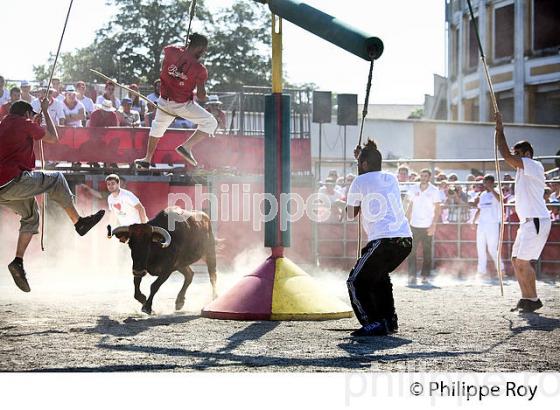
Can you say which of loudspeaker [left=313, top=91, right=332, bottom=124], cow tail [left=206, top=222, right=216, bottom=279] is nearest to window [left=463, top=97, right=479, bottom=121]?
loudspeaker [left=313, top=91, right=332, bottom=124]

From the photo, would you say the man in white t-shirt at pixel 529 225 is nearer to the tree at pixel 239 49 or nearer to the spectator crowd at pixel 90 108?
the spectator crowd at pixel 90 108

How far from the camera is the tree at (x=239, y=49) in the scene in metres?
27.9

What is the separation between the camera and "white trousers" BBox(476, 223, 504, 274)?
19.1 meters

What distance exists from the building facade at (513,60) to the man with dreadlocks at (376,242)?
3318 cm

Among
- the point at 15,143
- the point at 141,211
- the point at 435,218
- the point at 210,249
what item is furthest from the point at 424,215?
the point at 15,143

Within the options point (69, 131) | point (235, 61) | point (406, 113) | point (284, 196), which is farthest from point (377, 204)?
point (406, 113)

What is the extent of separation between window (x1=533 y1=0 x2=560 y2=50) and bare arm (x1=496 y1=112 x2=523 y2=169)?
31016 mm

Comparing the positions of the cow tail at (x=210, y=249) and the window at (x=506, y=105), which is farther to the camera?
the window at (x=506, y=105)

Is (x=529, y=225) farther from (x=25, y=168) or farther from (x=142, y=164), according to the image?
(x=25, y=168)

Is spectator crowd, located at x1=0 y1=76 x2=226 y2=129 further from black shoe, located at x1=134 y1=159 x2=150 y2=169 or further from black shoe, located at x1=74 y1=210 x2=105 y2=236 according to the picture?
black shoe, located at x1=74 y1=210 x2=105 y2=236

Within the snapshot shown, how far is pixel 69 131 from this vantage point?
18.5 metres

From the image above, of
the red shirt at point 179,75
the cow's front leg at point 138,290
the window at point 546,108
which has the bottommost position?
the cow's front leg at point 138,290

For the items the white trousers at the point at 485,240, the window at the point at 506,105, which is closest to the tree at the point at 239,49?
the white trousers at the point at 485,240

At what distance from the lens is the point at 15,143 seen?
1052cm
